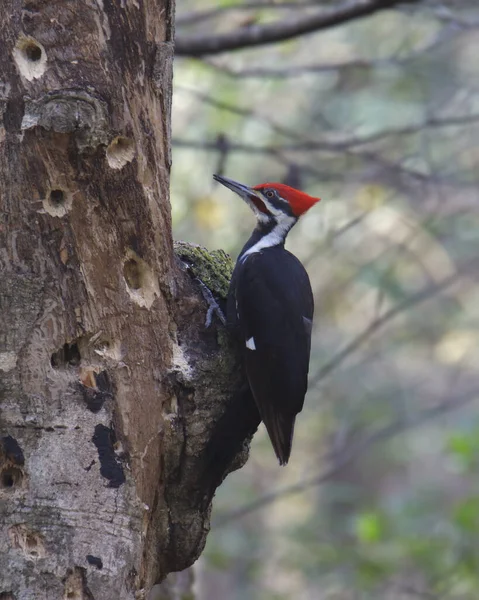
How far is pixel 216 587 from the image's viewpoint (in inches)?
377

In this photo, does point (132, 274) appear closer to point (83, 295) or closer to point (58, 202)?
point (83, 295)

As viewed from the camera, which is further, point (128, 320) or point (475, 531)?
point (475, 531)

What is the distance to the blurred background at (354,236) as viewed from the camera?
500 centimetres

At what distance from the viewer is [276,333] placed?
3.30 metres

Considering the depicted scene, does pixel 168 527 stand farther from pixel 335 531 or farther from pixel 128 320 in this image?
pixel 335 531

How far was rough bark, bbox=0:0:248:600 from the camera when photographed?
95.1 inches

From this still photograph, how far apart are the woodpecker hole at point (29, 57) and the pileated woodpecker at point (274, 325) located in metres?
1.02

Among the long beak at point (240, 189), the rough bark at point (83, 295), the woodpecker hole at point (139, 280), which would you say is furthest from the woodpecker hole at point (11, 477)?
the long beak at point (240, 189)

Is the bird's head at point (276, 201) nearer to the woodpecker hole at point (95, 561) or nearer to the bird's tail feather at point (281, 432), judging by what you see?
the bird's tail feather at point (281, 432)

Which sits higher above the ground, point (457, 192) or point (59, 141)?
point (457, 192)

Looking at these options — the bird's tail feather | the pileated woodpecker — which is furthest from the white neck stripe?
the bird's tail feather

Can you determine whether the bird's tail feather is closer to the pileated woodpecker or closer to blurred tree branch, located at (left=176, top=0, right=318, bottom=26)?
the pileated woodpecker

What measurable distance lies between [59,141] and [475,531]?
13.6 feet

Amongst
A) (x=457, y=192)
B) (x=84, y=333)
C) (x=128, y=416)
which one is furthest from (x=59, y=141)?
(x=457, y=192)
